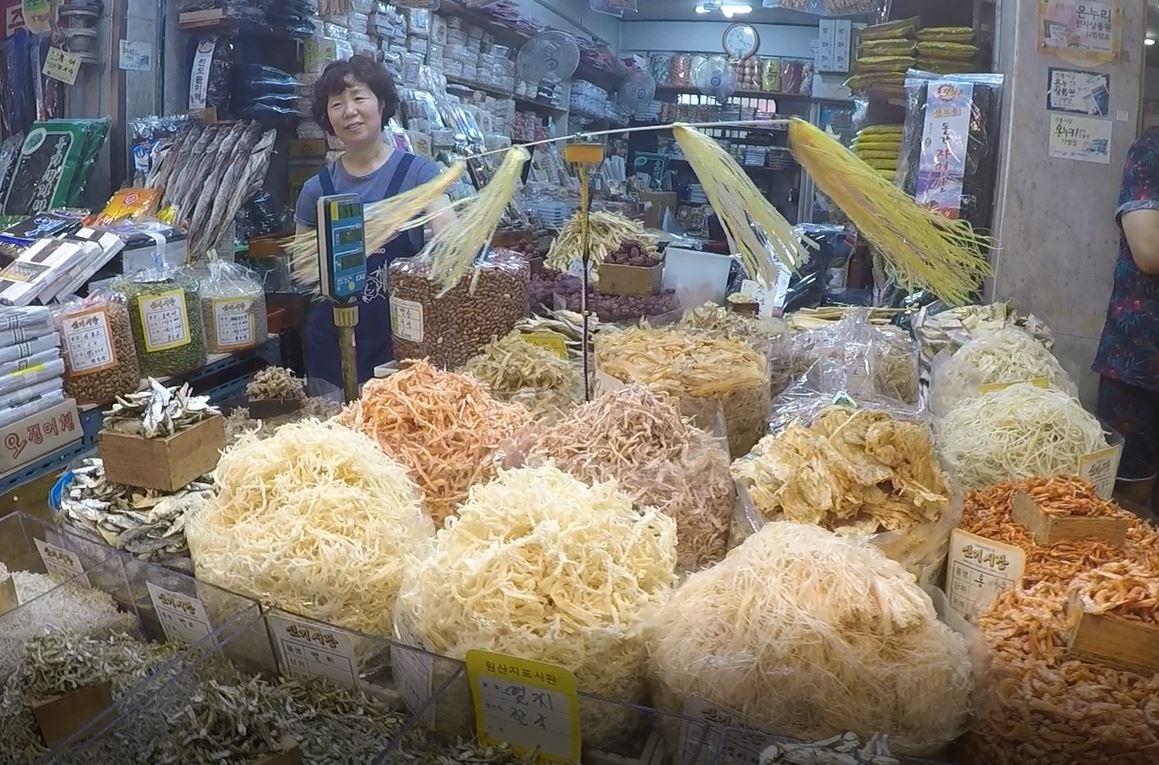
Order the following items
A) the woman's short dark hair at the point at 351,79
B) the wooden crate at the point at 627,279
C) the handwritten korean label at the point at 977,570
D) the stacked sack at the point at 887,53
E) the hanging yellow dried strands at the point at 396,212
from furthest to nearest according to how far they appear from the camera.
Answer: the stacked sack at the point at 887,53
the woman's short dark hair at the point at 351,79
the wooden crate at the point at 627,279
the hanging yellow dried strands at the point at 396,212
the handwritten korean label at the point at 977,570

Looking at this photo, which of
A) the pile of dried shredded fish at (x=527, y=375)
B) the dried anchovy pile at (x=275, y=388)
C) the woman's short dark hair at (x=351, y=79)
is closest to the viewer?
the pile of dried shredded fish at (x=527, y=375)

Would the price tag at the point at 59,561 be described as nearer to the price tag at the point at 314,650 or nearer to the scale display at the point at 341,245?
the price tag at the point at 314,650

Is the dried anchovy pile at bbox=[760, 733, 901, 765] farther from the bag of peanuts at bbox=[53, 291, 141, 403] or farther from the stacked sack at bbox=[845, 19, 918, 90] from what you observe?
the stacked sack at bbox=[845, 19, 918, 90]

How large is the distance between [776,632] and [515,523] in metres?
0.39

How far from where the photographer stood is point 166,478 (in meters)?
1.54

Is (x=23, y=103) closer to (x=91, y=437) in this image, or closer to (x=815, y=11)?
(x=91, y=437)

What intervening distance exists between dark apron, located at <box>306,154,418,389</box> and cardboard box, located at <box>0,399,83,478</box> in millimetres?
812

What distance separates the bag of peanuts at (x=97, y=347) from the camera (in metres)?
2.45

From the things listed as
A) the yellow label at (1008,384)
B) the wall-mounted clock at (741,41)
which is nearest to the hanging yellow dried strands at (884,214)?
the yellow label at (1008,384)

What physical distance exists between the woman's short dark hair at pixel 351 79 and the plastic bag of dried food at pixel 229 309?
70cm

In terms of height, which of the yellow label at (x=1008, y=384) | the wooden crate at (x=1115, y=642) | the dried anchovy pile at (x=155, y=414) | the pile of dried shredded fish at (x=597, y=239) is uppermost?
the pile of dried shredded fish at (x=597, y=239)

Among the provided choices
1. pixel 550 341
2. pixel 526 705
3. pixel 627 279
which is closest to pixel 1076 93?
pixel 627 279

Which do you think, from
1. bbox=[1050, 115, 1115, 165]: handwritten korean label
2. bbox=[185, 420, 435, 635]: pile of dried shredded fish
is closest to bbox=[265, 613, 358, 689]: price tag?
bbox=[185, 420, 435, 635]: pile of dried shredded fish

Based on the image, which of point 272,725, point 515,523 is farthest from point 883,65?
point 272,725
